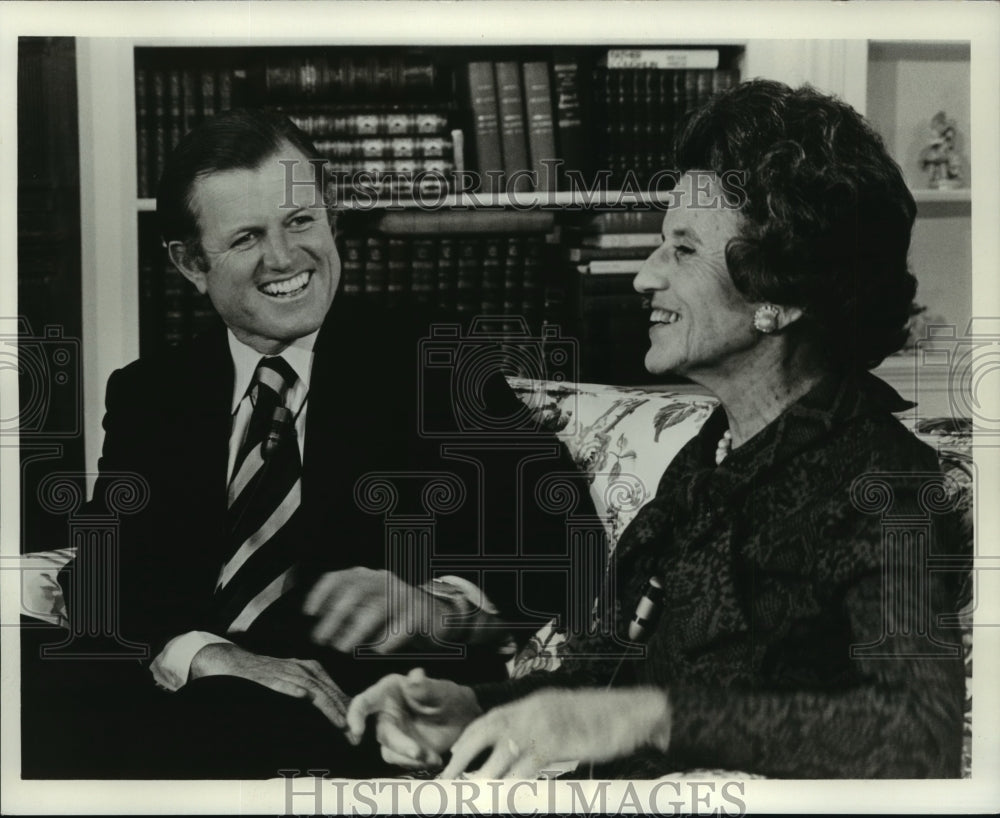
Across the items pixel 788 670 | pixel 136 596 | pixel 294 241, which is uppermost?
pixel 294 241

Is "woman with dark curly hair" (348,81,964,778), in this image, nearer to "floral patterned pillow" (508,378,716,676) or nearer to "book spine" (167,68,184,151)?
"floral patterned pillow" (508,378,716,676)

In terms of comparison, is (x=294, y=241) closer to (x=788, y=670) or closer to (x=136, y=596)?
(x=136, y=596)

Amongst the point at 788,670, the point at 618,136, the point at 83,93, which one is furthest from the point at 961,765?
the point at 83,93

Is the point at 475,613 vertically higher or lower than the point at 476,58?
lower

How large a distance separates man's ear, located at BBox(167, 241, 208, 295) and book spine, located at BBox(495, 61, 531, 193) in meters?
0.61

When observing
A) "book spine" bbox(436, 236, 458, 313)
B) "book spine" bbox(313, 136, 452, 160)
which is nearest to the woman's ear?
"book spine" bbox(436, 236, 458, 313)

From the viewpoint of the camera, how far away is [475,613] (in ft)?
6.98

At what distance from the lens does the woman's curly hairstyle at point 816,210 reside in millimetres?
2049

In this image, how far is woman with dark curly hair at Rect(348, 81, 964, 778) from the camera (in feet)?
6.72

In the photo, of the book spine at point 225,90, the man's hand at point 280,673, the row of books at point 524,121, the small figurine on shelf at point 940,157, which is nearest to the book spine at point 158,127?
the book spine at point 225,90

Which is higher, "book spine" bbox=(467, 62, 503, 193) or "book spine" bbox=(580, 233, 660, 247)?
"book spine" bbox=(467, 62, 503, 193)

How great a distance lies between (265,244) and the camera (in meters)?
2.09

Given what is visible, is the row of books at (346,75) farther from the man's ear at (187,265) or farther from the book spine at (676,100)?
the book spine at (676,100)

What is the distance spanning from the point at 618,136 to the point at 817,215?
0.41m
